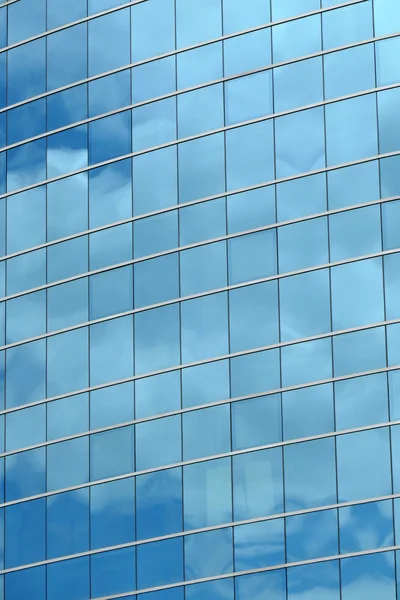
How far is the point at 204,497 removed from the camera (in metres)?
54.2

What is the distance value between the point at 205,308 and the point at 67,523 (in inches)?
328

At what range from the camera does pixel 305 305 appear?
54.5 meters

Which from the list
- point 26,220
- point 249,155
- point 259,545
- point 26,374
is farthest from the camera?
point 26,220

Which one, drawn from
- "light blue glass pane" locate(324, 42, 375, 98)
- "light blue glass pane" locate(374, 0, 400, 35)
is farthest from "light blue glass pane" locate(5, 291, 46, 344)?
"light blue glass pane" locate(374, 0, 400, 35)

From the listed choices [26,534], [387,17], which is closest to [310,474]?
[26,534]

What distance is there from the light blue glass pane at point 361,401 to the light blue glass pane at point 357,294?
1835 mm

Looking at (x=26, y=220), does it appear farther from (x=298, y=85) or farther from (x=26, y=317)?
(x=298, y=85)

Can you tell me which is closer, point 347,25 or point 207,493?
point 207,493

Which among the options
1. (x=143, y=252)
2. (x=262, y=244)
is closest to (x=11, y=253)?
(x=143, y=252)

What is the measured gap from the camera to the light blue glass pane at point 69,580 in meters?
55.2

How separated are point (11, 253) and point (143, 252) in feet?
18.1

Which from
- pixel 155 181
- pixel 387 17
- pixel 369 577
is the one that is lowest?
pixel 369 577

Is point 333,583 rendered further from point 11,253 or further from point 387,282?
point 11,253

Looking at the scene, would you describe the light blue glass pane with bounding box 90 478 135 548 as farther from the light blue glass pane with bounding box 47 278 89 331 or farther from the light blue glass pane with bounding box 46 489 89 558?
the light blue glass pane with bounding box 47 278 89 331
